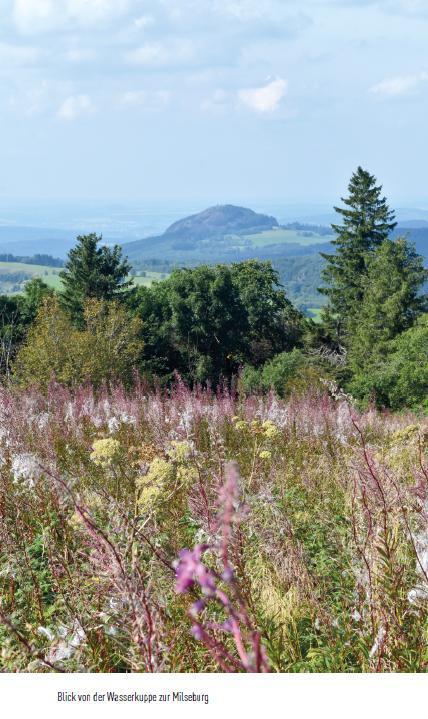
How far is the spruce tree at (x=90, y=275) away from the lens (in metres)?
47.7

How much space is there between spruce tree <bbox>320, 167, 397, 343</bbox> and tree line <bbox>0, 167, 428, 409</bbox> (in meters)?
0.09

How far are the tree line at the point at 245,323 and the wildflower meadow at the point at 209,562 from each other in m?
22.8

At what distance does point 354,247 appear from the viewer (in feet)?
169

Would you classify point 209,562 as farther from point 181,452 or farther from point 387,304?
point 387,304

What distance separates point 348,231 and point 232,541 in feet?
169

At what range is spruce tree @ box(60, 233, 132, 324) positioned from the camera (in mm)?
47656

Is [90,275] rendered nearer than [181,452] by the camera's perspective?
No

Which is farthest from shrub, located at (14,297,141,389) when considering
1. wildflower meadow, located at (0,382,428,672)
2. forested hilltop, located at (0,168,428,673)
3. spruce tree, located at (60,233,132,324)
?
wildflower meadow, located at (0,382,428,672)

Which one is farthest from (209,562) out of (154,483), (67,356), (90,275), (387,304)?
(90,275)

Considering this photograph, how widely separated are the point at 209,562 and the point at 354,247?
164 ft

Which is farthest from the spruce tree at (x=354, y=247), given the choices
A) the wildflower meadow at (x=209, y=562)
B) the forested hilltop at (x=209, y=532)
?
the wildflower meadow at (x=209, y=562)

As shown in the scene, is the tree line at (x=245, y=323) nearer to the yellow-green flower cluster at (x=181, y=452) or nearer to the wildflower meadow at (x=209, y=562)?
the wildflower meadow at (x=209, y=562)

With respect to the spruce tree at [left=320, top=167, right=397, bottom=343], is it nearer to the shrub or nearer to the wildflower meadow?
the shrub
